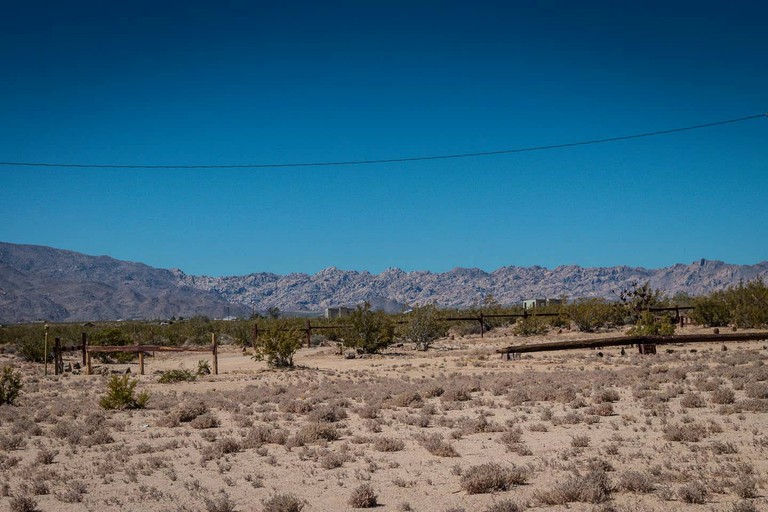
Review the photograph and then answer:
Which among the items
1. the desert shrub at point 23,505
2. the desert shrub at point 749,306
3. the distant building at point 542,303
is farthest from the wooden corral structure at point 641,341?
the distant building at point 542,303

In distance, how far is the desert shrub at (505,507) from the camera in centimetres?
809

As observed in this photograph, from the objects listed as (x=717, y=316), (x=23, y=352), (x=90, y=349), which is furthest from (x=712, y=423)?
(x=23, y=352)

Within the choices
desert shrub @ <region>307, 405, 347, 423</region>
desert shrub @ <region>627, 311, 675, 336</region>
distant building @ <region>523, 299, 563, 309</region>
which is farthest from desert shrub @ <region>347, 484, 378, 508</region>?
distant building @ <region>523, 299, 563, 309</region>

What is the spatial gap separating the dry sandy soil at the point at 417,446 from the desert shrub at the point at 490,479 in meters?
0.02

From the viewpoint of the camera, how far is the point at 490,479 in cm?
923

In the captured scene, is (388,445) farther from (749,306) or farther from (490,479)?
(749,306)

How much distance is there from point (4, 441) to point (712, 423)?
1287cm

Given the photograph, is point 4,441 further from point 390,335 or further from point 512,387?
point 390,335

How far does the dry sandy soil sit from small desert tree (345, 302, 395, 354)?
54.1ft

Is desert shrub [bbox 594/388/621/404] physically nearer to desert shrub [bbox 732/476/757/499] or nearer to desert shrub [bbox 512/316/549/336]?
desert shrub [bbox 732/476/757/499]

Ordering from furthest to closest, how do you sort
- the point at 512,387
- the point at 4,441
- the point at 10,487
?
the point at 512,387, the point at 4,441, the point at 10,487

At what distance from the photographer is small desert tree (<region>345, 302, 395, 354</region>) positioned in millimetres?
39094

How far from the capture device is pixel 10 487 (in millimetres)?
10258

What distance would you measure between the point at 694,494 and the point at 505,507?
86.0 inches
